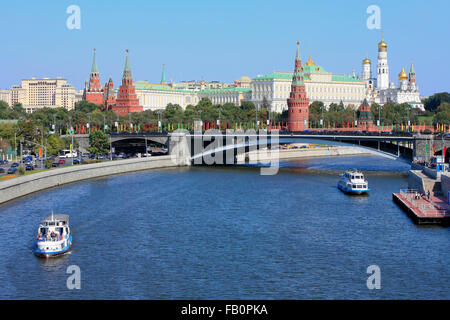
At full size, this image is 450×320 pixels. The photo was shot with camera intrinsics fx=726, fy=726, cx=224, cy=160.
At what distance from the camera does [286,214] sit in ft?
133

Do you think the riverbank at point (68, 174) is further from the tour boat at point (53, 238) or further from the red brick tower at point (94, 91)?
the red brick tower at point (94, 91)

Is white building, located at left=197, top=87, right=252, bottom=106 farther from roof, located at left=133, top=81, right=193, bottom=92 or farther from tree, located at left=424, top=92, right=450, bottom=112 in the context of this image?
tree, located at left=424, top=92, right=450, bottom=112

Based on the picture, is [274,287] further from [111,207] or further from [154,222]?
[111,207]

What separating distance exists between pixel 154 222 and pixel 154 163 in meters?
32.0

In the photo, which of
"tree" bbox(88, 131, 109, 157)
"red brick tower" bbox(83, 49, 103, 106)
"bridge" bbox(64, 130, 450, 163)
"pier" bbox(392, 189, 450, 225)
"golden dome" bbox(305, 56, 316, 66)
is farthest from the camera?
"golden dome" bbox(305, 56, 316, 66)

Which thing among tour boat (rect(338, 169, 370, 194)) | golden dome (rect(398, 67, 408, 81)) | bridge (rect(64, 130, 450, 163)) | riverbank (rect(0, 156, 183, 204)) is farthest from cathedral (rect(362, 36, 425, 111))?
tour boat (rect(338, 169, 370, 194))

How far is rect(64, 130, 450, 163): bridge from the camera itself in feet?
201

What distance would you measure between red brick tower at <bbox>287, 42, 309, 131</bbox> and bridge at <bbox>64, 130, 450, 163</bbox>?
25270 mm

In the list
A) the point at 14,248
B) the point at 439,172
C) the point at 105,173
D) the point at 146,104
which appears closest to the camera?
the point at 14,248

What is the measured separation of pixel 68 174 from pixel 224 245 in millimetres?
25430

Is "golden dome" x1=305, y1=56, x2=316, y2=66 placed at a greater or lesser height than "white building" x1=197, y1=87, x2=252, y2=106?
greater

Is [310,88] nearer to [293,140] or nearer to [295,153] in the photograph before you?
[295,153]

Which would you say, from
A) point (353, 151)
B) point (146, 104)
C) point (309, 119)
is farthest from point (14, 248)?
point (146, 104)
